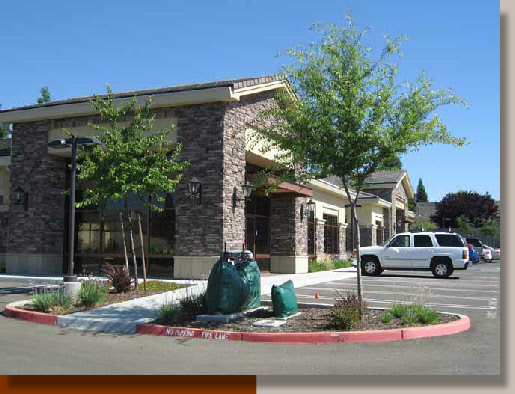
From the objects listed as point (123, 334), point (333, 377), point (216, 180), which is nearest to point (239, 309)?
point (123, 334)

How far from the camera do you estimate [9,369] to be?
292 inches

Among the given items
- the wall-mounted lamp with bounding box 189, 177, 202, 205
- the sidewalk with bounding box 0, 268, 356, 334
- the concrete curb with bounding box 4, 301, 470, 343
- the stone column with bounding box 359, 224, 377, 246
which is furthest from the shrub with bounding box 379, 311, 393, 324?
the stone column with bounding box 359, 224, 377, 246

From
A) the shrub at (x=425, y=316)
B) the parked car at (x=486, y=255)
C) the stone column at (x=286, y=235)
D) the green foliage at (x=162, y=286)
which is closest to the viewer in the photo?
the shrub at (x=425, y=316)

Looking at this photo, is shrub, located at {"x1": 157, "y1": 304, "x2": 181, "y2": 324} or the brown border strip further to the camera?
shrub, located at {"x1": 157, "y1": 304, "x2": 181, "y2": 324}

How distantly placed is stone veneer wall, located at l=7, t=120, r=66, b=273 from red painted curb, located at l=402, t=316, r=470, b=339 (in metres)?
16.3

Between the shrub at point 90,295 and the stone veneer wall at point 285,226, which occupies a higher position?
the stone veneer wall at point 285,226

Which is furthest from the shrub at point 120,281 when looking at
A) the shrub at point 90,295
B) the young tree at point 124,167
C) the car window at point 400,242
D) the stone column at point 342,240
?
the stone column at point 342,240

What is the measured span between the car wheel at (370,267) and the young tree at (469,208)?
40076mm

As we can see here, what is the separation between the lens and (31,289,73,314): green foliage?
1244 cm

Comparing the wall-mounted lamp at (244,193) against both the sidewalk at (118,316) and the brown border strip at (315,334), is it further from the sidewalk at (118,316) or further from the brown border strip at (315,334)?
the brown border strip at (315,334)

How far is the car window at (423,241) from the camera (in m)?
23.3

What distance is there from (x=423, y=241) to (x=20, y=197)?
16.8 meters

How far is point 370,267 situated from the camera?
24281 mm

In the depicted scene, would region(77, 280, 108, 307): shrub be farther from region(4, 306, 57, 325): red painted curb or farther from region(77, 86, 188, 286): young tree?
region(77, 86, 188, 286): young tree
